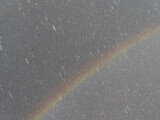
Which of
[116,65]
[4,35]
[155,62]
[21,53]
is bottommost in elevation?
[155,62]

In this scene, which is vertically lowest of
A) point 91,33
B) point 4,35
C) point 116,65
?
point 116,65

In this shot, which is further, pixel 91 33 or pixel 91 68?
pixel 91 33

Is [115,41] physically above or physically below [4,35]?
below

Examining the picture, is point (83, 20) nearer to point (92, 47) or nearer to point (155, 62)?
point (92, 47)

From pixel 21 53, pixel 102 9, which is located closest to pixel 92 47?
pixel 102 9

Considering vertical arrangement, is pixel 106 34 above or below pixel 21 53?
below

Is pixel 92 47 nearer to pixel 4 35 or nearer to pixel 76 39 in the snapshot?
pixel 76 39

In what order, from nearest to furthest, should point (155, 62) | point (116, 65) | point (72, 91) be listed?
point (72, 91), point (116, 65), point (155, 62)

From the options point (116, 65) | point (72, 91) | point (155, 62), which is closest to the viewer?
point (72, 91)

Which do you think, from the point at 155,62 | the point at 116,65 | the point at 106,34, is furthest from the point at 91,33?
the point at 155,62
